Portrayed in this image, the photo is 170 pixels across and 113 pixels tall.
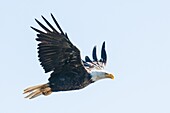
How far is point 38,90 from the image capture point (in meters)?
13.6

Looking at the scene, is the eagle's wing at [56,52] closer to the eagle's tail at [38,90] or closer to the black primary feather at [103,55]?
the eagle's tail at [38,90]

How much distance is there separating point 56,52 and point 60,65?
33 cm

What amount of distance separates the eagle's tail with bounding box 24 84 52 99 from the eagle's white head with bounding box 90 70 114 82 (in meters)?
0.93

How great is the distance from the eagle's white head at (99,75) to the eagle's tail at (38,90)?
0.93 metres

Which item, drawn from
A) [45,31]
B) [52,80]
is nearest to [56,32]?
[45,31]

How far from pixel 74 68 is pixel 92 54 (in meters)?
2.55

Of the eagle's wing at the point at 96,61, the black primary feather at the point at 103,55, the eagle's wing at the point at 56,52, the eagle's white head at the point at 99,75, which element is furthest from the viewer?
the black primary feather at the point at 103,55

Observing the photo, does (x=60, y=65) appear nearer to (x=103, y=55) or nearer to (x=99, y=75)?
(x=99, y=75)

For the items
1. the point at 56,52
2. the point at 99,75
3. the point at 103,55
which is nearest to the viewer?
the point at 56,52

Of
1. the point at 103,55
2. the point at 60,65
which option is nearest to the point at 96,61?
the point at 103,55

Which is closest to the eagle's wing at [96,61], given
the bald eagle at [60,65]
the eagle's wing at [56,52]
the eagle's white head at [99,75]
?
the eagle's white head at [99,75]

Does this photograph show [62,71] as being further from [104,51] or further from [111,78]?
[104,51]

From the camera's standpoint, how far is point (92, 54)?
1591 cm

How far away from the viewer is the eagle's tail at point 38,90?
532 inches
